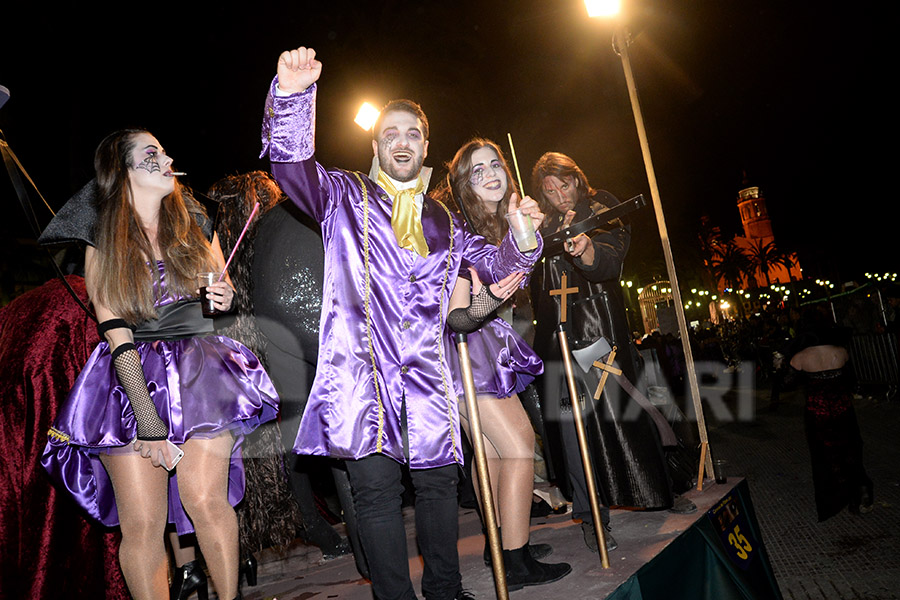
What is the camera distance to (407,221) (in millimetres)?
2066

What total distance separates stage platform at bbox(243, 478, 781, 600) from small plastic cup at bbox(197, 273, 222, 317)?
1189mm

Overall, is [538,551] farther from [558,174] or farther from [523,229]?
[558,174]

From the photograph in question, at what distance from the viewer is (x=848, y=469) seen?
4.17 m

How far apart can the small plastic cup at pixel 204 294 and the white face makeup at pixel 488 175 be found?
1.23 metres

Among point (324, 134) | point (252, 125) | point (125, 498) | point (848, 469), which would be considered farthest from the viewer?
point (324, 134)

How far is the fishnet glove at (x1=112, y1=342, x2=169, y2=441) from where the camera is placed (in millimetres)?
1900

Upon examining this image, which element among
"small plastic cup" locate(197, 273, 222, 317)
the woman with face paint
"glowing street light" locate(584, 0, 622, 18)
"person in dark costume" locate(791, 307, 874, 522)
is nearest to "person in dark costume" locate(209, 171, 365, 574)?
"small plastic cup" locate(197, 273, 222, 317)

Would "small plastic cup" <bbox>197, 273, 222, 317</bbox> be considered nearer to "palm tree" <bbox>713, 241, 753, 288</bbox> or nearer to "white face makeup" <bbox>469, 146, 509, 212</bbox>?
"white face makeup" <bbox>469, 146, 509, 212</bbox>

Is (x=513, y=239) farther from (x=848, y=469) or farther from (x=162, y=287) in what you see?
(x=848, y=469)

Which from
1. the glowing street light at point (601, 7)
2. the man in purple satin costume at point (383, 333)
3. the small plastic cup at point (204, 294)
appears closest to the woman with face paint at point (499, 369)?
the man in purple satin costume at point (383, 333)

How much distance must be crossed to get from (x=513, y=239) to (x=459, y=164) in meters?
0.73

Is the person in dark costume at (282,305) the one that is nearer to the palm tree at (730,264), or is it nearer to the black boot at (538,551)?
the black boot at (538,551)

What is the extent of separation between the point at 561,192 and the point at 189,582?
8.26 ft

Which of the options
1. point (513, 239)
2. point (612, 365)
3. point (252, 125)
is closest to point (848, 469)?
point (612, 365)
